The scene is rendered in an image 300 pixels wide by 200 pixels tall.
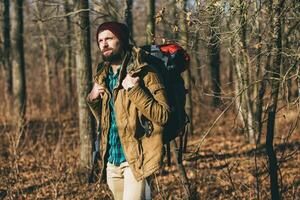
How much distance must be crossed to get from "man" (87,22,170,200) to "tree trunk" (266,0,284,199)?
180 cm

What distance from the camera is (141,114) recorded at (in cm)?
354

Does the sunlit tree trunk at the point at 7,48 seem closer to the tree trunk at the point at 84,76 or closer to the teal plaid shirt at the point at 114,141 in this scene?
the tree trunk at the point at 84,76

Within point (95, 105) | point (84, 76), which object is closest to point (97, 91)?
point (95, 105)

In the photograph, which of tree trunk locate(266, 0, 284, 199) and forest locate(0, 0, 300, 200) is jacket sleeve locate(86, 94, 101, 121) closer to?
forest locate(0, 0, 300, 200)

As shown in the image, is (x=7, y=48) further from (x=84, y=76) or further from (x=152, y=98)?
(x=152, y=98)

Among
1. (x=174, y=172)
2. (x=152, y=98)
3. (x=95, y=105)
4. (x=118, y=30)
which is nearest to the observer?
(x=152, y=98)

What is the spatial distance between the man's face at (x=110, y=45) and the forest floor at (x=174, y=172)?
1.90 metres

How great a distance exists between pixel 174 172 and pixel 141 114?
5724 mm

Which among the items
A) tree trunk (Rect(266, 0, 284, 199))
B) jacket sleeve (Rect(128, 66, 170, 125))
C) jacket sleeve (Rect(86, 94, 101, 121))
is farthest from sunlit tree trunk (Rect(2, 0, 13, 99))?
jacket sleeve (Rect(128, 66, 170, 125))

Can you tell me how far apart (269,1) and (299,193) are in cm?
378

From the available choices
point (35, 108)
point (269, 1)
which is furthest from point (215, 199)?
point (35, 108)

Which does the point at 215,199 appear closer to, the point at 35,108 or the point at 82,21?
the point at 82,21

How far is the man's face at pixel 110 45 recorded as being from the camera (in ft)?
11.6

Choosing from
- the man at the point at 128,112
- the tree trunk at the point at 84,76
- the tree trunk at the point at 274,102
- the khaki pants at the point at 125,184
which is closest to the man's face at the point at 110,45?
the man at the point at 128,112
